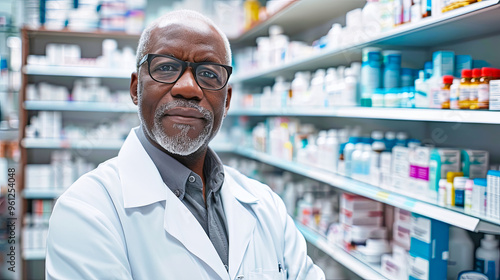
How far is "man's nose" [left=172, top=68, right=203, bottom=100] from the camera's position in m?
1.37

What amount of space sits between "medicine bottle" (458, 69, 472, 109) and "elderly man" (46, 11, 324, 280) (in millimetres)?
804

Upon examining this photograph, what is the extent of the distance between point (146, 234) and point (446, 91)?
1290 mm

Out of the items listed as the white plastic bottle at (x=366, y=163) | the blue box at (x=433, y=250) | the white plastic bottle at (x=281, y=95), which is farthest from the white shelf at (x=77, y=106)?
the blue box at (x=433, y=250)

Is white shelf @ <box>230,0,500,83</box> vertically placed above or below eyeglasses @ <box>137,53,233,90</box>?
above

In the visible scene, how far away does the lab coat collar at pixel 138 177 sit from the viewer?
4.36 feet

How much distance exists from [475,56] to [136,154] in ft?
5.32

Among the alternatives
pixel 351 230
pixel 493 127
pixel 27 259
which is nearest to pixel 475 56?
pixel 493 127

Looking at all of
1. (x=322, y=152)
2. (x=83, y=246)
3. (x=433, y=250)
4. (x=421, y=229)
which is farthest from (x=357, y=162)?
(x=83, y=246)

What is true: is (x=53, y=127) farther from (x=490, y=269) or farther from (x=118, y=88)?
(x=490, y=269)

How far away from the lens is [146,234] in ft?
4.26

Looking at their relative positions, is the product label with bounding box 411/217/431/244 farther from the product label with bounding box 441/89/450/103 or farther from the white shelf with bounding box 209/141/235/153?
the white shelf with bounding box 209/141/235/153

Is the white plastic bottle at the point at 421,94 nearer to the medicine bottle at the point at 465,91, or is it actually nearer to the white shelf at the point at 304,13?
the medicine bottle at the point at 465,91

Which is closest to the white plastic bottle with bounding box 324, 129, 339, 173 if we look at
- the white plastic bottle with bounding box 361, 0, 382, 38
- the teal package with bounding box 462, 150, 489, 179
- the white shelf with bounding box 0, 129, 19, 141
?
the white plastic bottle with bounding box 361, 0, 382, 38

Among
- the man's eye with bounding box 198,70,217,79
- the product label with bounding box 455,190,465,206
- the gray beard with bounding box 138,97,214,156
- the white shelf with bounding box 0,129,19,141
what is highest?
the man's eye with bounding box 198,70,217,79
